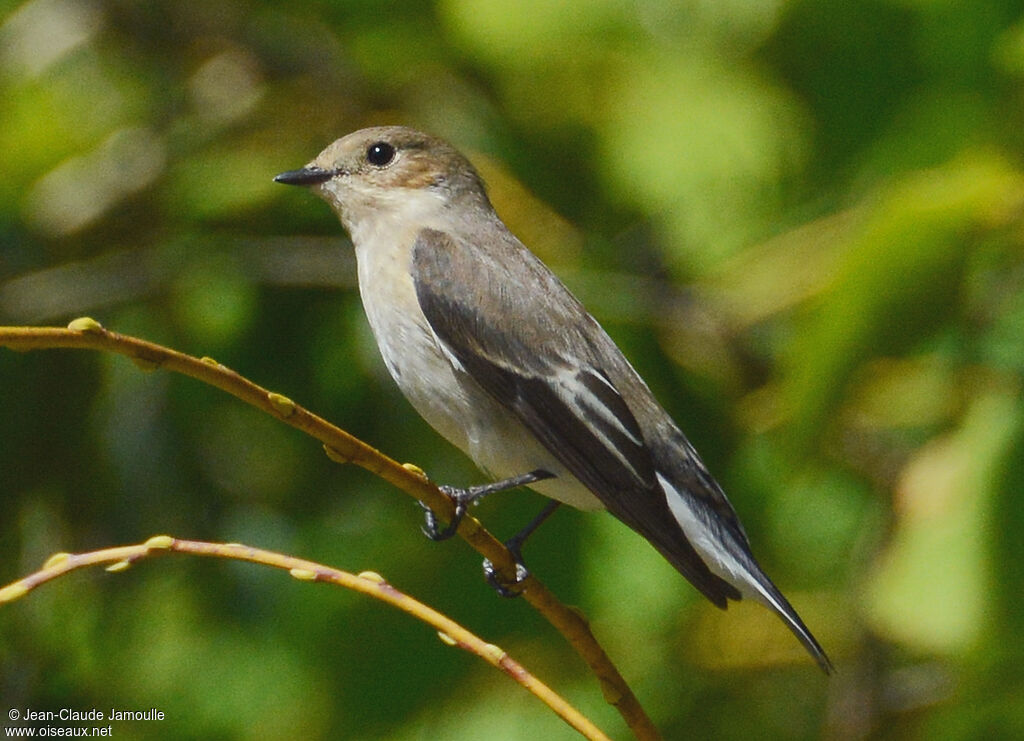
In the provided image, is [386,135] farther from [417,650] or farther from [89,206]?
[417,650]

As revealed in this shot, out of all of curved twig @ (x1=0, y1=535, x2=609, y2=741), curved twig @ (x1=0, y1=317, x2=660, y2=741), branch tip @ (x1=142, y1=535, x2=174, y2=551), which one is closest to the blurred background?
curved twig @ (x1=0, y1=317, x2=660, y2=741)

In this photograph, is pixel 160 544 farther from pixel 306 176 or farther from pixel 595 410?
pixel 306 176

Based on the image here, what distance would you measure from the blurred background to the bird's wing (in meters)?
0.27

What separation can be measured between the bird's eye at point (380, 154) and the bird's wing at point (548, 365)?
383 mm

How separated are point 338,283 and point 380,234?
286 mm

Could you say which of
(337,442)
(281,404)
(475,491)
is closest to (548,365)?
(475,491)

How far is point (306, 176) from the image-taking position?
12.6 feet

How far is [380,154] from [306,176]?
30 centimetres

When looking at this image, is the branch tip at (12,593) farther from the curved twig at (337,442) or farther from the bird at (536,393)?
the bird at (536,393)

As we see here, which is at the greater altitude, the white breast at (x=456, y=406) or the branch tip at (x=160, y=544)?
the white breast at (x=456, y=406)

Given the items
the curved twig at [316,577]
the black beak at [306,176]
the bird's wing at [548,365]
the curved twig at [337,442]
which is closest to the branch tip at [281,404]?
the curved twig at [337,442]

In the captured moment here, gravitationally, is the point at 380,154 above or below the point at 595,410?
above

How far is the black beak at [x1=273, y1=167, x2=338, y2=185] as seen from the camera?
377 centimetres

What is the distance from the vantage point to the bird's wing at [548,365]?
10.0 ft
